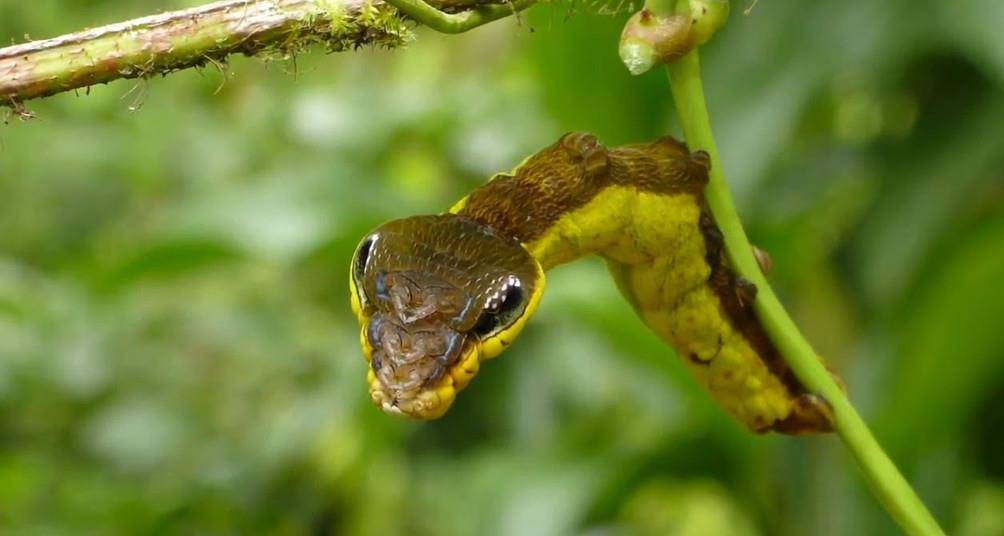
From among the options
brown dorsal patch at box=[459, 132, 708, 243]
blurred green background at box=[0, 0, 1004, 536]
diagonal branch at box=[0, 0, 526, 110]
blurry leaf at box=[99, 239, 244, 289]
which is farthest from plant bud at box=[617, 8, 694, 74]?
blurry leaf at box=[99, 239, 244, 289]

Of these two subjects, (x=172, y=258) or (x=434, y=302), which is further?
(x=172, y=258)

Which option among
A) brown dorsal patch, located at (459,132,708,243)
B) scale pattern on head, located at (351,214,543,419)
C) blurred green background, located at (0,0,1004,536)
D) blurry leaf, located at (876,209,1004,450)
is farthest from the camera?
blurred green background, located at (0,0,1004,536)

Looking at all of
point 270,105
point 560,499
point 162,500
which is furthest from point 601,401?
point 270,105

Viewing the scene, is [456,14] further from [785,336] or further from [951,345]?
[951,345]

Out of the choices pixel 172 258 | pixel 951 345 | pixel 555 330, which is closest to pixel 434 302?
pixel 951 345

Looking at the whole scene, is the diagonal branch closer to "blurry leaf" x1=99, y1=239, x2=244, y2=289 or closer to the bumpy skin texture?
the bumpy skin texture
